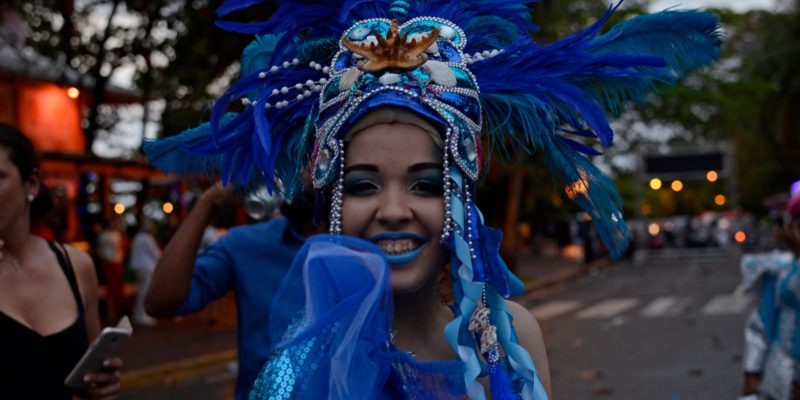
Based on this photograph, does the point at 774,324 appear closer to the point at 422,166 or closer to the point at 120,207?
the point at 422,166

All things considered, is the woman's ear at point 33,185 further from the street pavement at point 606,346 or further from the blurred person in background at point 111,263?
the blurred person in background at point 111,263

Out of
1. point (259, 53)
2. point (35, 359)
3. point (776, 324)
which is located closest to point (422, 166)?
point (259, 53)

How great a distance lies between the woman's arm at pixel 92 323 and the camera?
2.95 meters

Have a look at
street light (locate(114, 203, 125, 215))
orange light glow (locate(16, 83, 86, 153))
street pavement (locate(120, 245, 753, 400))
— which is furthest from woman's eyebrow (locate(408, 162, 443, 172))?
street light (locate(114, 203, 125, 215))

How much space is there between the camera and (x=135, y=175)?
1662cm

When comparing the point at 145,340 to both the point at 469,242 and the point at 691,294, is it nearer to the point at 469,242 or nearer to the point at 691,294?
the point at 691,294

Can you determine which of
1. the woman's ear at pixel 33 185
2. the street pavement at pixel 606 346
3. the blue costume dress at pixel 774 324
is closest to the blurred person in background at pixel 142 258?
the street pavement at pixel 606 346

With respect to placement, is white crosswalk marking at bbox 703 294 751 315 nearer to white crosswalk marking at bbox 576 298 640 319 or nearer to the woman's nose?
white crosswalk marking at bbox 576 298 640 319

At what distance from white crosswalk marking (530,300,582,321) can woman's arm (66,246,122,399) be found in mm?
12347

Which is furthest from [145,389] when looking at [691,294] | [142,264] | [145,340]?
[691,294]

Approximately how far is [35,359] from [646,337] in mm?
10455

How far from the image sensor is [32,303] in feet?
9.61

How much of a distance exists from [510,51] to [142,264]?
12.7 metres

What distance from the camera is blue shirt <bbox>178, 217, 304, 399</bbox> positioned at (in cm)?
344
